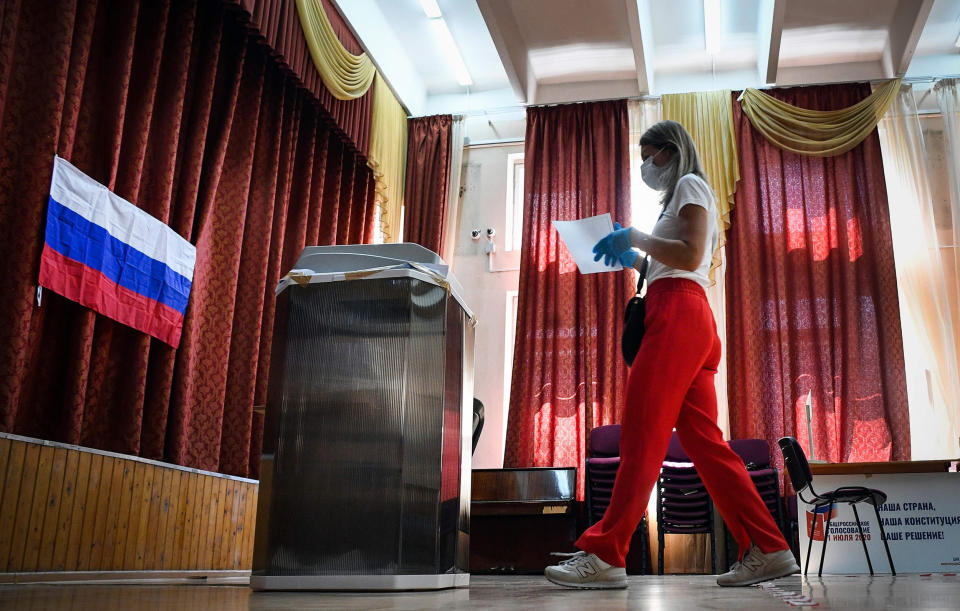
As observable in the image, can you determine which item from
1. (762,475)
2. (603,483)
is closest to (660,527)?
(603,483)

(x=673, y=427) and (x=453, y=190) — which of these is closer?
(x=673, y=427)

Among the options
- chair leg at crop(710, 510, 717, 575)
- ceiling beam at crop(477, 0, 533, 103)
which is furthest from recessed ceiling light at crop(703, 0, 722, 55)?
chair leg at crop(710, 510, 717, 575)

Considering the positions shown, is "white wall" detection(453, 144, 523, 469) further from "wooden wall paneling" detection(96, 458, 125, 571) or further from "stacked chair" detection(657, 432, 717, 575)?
"wooden wall paneling" detection(96, 458, 125, 571)

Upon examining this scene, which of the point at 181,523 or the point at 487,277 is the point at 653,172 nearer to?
the point at 181,523

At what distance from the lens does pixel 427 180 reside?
6996 mm

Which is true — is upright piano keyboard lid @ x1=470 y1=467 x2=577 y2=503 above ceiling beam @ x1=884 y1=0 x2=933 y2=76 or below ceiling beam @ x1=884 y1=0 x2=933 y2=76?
below

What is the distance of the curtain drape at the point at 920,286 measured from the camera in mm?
5770

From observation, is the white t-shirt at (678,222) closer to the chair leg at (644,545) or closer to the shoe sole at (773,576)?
the shoe sole at (773,576)

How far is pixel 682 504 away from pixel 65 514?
11.5ft

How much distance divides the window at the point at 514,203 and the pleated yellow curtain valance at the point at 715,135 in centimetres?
134

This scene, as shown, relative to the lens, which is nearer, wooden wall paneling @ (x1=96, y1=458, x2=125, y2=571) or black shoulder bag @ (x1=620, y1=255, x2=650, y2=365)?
black shoulder bag @ (x1=620, y1=255, x2=650, y2=365)

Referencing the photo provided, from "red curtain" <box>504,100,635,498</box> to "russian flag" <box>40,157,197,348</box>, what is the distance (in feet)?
8.85

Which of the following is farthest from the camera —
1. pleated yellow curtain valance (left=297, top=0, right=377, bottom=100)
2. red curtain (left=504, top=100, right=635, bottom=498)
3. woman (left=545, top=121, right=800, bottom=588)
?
red curtain (left=504, top=100, right=635, bottom=498)

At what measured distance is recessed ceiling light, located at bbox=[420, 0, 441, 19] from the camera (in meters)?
6.13
